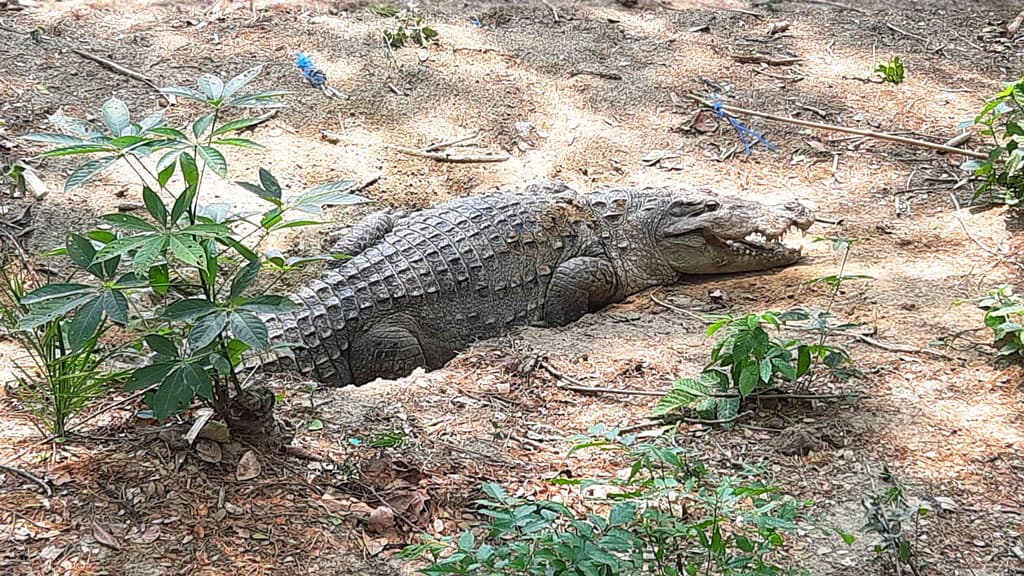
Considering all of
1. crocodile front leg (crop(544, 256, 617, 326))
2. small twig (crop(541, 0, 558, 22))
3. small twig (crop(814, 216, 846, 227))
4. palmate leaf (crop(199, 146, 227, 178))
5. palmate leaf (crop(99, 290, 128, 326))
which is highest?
palmate leaf (crop(199, 146, 227, 178))

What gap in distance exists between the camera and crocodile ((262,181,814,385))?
4500mm

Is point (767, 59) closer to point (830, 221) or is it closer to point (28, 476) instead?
point (830, 221)

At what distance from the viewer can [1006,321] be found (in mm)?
3381

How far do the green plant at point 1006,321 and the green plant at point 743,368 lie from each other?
25.9 inches

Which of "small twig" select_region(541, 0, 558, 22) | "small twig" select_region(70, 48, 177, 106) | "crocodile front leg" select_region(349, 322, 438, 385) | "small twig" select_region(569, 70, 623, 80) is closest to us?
"crocodile front leg" select_region(349, 322, 438, 385)

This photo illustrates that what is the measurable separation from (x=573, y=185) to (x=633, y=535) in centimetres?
403

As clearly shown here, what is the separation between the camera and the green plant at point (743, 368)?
119 inches

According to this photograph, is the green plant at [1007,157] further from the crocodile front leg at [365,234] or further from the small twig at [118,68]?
the small twig at [118,68]

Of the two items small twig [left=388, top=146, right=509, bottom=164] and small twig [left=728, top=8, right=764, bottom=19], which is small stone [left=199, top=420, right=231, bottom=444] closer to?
small twig [left=388, top=146, right=509, bottom=164]

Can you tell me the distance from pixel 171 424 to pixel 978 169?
14.8 feet

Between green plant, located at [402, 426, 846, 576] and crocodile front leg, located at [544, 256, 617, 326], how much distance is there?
238 centimetres

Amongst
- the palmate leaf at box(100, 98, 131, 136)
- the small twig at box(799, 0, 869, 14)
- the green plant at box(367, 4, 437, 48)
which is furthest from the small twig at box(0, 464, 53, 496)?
the small twig at box(799, 0, 869, 14)

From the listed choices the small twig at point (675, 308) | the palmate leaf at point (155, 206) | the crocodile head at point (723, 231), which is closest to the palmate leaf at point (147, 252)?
the palmate leaf at point (155, 206)

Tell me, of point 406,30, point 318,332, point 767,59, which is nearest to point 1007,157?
point 767,59
